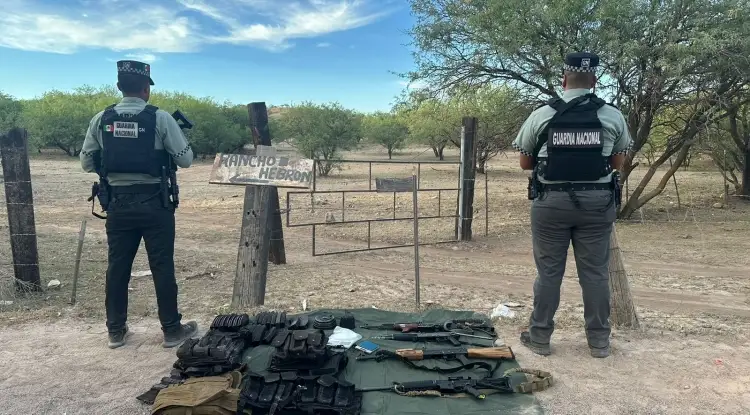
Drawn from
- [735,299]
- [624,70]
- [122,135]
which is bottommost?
[735,299]

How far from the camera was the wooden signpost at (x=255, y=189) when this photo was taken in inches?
188

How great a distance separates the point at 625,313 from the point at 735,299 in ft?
8.23

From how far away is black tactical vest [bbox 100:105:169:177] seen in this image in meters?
3.76

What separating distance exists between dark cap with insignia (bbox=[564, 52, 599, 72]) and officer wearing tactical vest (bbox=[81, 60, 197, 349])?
2993 millimetres

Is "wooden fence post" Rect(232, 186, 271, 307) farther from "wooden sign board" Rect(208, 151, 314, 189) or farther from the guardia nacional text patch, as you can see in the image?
the guardia nacional text patch

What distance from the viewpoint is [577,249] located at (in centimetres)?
381

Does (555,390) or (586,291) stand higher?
(586,291)

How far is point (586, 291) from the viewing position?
12.5ft

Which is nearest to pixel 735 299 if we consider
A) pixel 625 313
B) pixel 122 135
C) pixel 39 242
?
pixel 625 313

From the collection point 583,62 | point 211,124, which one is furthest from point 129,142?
point 211,124

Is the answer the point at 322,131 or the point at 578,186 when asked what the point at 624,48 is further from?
the point at 322,131

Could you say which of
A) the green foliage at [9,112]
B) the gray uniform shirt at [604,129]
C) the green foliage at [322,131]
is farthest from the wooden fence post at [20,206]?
the green foliage at [9,112]

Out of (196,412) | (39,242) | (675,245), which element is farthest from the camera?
(675,245)

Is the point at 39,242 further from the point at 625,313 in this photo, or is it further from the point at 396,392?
the point at 625,313
